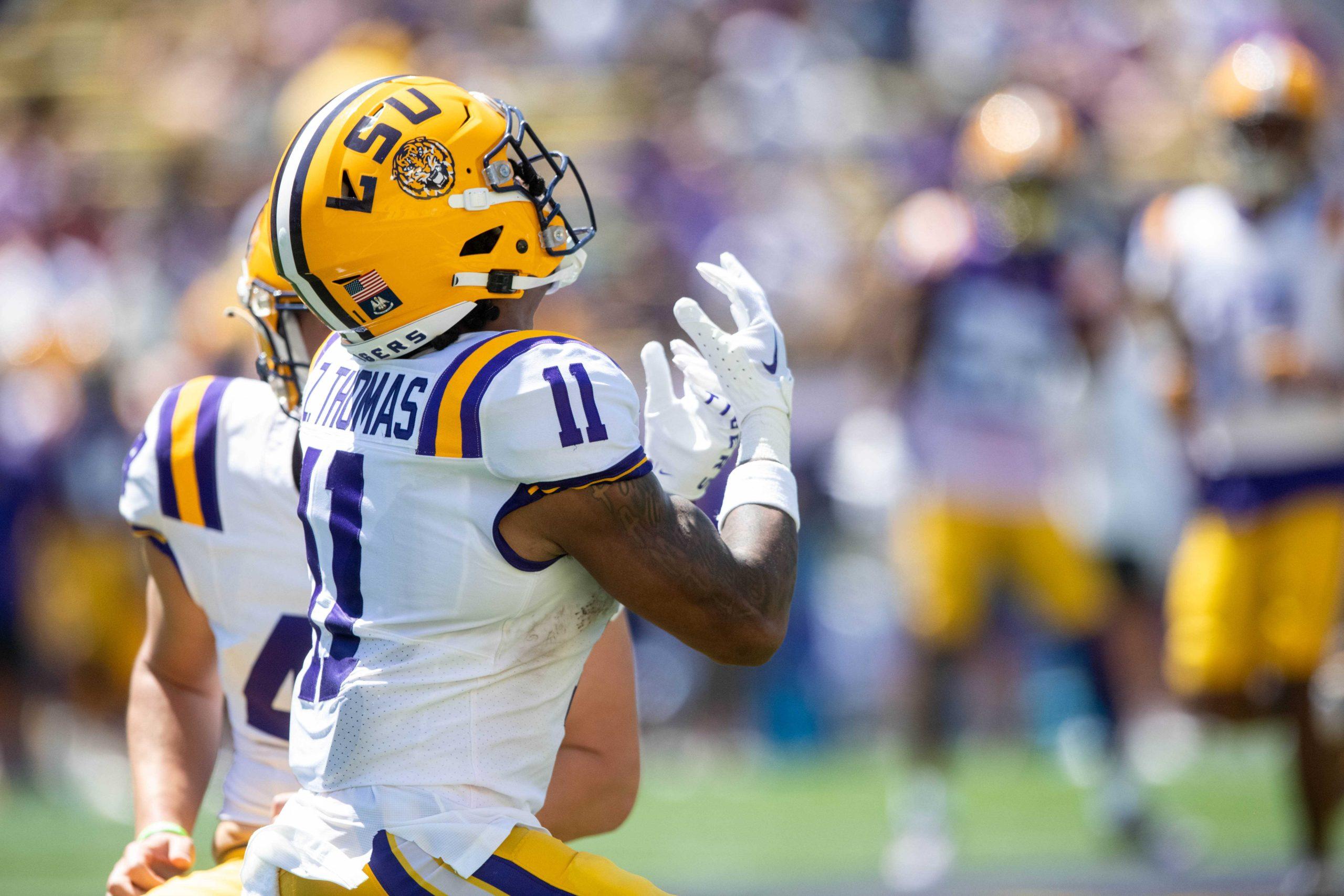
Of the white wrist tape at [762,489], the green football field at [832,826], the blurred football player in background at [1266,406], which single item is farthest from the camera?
the green football field at [832,826]

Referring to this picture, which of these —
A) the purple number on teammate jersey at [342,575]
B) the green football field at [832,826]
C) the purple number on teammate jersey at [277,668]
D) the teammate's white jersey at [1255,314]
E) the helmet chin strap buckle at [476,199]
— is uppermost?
the teammate's white jersey at [1255,314]

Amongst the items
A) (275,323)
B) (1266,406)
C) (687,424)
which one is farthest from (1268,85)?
(275,323)

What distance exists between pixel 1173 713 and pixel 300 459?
6433 mm

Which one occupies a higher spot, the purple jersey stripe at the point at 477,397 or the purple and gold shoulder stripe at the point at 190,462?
the purple jersey stripe at the point at 477,397

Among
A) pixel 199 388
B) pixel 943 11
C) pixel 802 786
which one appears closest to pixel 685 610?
pixel 199 388

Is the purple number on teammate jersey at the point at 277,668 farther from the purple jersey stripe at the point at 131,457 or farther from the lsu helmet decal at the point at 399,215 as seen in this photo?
the lsu helmet decal at the point at 399,215

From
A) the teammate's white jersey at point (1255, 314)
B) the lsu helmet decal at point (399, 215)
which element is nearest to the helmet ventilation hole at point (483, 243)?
the lsu helmet decal at point (399, 215)

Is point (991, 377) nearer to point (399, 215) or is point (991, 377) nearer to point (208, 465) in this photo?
point (208, 465)

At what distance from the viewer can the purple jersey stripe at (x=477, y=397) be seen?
6.18 feet

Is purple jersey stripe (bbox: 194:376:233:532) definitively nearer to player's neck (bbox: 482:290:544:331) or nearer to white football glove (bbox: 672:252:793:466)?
player's neck (bbox: 482:290:544:331)

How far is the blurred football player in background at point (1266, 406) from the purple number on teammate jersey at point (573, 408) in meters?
3.29

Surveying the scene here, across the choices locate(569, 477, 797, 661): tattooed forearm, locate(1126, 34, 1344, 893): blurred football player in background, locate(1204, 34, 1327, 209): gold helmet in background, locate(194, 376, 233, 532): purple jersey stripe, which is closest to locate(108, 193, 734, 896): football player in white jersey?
locate(194, 376, 233, 532): purple jersey stripe

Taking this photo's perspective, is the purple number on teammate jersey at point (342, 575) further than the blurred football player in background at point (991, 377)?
No

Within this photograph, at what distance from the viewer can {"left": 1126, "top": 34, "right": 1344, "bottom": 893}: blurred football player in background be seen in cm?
456
